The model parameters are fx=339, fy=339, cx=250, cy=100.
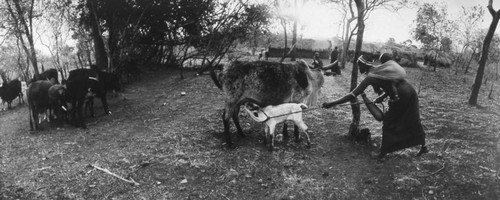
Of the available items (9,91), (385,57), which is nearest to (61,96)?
(9,91)

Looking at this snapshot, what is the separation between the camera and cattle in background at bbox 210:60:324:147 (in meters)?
7.80

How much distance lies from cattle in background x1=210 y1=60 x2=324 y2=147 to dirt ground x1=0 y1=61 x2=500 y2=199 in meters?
1.05

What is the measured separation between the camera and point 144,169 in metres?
6.95

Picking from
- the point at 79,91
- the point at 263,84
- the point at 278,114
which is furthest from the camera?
the point at 79,91

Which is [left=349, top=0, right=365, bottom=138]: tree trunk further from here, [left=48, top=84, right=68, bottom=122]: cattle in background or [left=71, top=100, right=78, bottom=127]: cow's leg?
[left=48, top=84, right=68, bottom=122]: cattle in background

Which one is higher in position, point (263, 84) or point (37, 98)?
point (263, 84)

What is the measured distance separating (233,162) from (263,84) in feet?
6.30

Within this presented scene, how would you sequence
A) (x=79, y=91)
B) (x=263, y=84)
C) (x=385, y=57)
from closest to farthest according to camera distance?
(x=385, y=57), (x=263, y=84), (x=79, y=91)

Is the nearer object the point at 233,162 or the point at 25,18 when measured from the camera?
the point at 233,162

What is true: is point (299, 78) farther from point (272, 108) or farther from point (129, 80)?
point (129, 80)

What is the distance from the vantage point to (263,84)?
780 cm

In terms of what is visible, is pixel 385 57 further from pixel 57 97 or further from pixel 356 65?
pixel 57 97

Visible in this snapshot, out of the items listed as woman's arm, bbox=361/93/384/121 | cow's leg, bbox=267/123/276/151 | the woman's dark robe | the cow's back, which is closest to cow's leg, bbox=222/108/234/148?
the cow's back

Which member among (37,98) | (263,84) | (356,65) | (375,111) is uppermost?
(356,65)
